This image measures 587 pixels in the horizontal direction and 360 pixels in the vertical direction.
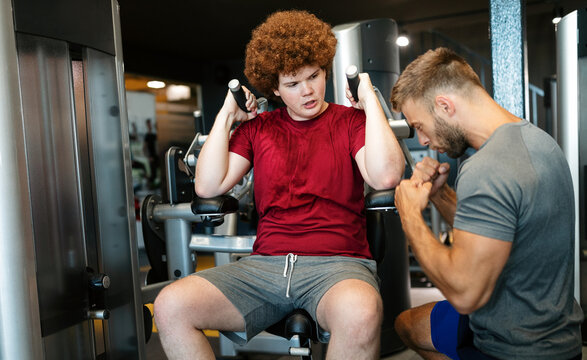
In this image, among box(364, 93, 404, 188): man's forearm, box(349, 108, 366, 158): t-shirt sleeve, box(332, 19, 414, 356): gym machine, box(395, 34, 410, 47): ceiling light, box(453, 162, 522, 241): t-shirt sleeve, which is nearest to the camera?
box(453, 162, 522, 241): t-shirt sleeve

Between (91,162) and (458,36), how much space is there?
542 cm

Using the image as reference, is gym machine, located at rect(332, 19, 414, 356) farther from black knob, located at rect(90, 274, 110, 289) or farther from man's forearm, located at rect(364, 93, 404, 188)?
black knob, located at rect(90, 274, 110, 289)

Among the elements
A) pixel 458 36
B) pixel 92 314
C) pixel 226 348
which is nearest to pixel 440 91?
pixel 92 314

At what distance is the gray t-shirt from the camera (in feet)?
3.32

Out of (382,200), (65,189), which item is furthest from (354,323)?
(65,189)

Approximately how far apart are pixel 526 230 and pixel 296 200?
791 millimetres

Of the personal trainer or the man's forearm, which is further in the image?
the man's forearm

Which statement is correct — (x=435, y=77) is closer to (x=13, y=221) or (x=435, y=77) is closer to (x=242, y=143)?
(x=242, y=143)

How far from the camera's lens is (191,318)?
1.38 m

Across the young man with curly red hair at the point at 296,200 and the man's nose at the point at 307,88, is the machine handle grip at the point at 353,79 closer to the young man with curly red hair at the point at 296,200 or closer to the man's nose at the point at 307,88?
the young man with curly red hair at the point at 296,200

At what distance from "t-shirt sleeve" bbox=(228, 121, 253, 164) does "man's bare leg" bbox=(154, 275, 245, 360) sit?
1.86 feet

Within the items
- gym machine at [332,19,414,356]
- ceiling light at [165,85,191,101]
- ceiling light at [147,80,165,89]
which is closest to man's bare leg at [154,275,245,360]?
gym machine at [332,19,414,356]

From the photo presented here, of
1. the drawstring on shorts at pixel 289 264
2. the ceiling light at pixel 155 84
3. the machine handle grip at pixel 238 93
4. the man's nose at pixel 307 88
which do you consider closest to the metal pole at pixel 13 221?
the machine handle grip at pixel 238 93

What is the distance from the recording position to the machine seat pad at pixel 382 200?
146cm
